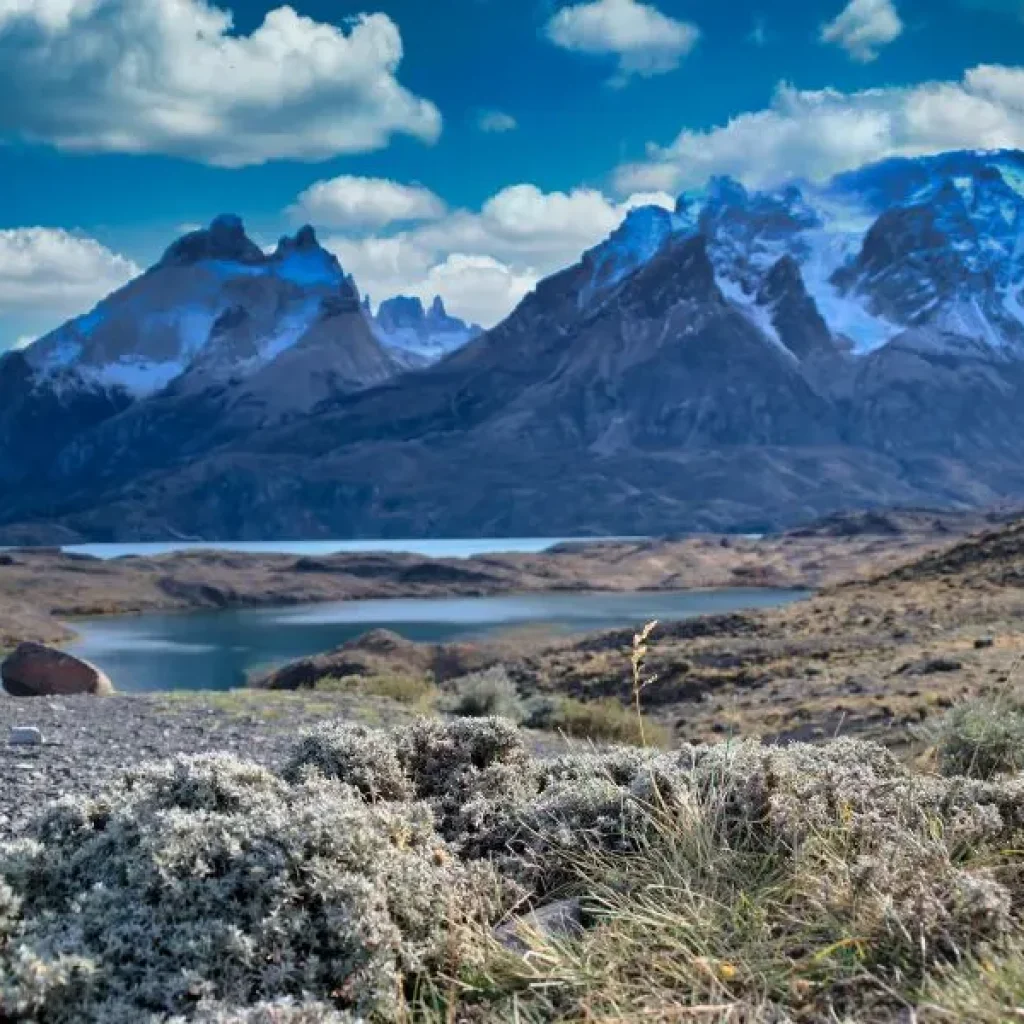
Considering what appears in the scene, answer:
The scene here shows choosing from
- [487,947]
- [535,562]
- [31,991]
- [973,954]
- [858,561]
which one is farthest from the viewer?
[535,562]

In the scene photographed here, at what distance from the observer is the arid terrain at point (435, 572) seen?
299 ft

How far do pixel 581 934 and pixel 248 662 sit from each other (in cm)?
4982

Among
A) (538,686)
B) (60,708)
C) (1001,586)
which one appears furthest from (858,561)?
(60,708)

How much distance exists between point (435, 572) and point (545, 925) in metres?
98.3

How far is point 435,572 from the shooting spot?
103 m

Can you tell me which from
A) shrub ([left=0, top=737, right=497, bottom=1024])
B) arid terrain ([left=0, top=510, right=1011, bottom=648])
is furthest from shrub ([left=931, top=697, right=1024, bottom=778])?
arid terrain ([left=0, top=510, right=1011, bottom=648])

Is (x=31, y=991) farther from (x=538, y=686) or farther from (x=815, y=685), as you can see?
(x=538, y=686)

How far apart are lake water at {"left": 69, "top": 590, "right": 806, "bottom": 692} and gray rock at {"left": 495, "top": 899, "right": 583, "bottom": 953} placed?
3889cm

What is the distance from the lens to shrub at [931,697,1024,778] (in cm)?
866

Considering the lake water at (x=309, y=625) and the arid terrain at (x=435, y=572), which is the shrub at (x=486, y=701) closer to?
the lake water at (x=309, y=625)

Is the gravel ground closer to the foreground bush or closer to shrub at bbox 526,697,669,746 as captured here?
the foreground bush

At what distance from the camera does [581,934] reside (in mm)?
5062

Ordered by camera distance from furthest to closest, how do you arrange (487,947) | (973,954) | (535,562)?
(535,562) → (487,947) → (973,954)

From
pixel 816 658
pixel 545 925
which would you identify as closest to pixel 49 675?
pixel 816 658
